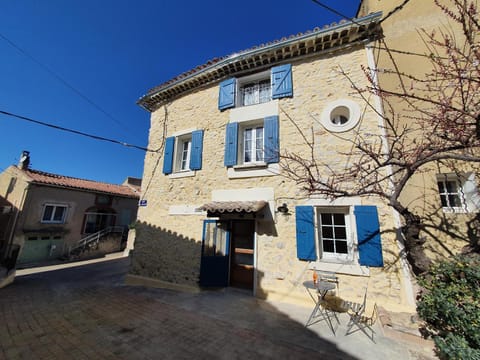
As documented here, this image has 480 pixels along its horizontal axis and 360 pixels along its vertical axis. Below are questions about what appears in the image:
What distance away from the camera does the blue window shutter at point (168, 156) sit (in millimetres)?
7801

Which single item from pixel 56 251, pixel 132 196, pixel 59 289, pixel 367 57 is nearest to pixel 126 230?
pixel 132 196

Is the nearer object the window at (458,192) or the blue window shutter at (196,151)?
the window at (458,192)

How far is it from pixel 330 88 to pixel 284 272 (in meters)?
5.76

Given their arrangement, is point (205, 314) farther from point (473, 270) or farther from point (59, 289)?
point (59, 289)

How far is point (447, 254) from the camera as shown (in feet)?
14.3

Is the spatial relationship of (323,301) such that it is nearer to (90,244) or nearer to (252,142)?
(252,142)

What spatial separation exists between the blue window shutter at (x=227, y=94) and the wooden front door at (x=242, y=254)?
14.2 feet

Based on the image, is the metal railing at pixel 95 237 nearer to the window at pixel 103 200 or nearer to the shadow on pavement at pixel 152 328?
the window at pixel 103 200

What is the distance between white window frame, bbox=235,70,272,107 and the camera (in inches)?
279

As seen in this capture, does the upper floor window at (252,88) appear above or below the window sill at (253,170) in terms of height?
above

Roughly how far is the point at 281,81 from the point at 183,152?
4727mm

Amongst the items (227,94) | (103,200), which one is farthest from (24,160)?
(227,94)

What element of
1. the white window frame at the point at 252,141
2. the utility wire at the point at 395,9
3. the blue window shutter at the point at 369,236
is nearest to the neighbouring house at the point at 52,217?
the white window frame at the point at 252,141

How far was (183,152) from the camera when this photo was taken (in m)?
8.18
